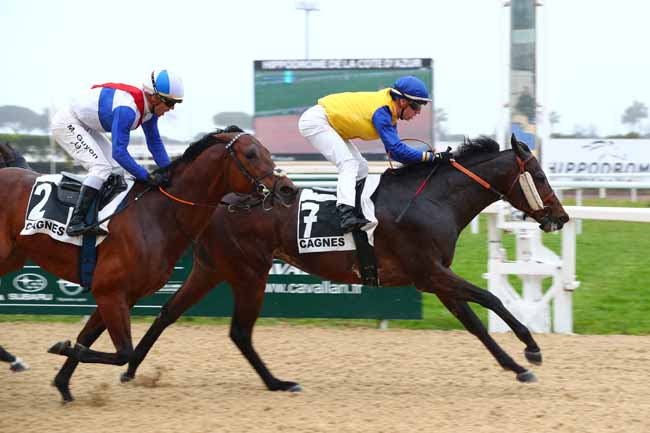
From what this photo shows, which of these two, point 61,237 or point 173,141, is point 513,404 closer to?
point 61,237

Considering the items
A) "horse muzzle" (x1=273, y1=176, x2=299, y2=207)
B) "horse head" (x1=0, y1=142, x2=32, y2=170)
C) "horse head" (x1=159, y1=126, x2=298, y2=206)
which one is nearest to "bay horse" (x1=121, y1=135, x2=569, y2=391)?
"horse head" (x1=159, y1=126, x2=298, y2=206)

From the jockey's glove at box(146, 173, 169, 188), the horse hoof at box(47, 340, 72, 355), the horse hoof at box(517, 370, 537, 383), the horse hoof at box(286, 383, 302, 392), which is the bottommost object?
the horse hoof at box(286, 383, 302, 392)

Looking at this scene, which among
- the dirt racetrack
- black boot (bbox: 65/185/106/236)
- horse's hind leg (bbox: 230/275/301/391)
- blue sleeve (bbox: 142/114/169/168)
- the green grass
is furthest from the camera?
the green grass

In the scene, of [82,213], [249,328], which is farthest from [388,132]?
[82,213]

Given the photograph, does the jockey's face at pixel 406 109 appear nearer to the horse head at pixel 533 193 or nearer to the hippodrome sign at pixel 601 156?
the horse head at pixel 533 193

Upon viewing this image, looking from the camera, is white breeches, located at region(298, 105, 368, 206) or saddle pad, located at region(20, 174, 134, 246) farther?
white breeches, located at region(298, 105, 368, 206)

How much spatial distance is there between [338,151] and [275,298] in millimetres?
2478

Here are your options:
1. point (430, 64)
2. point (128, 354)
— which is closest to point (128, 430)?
point (128, 354)

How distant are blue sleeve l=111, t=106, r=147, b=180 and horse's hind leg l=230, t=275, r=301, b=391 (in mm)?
1287

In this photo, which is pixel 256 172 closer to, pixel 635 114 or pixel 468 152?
pixel 468 152

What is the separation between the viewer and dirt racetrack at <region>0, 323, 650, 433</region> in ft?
16.6

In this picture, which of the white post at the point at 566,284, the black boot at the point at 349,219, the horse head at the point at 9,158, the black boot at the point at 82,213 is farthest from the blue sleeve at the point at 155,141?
the white post at the point at 566,284

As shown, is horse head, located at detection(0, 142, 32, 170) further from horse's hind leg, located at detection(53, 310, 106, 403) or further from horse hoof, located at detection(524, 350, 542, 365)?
horse hoof, located at detection(524, 350, 542, 365)

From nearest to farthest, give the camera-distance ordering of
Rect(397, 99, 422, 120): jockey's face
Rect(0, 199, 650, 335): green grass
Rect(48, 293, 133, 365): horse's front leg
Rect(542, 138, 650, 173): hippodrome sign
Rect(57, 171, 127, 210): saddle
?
Rect(48, 293, 133, 365): horse's front leg → Rect(57, 171, 127, 210): saddle → Rect(397, 99, 422, 120): jockey's face → Rect(0, 199, 650, 335): green grass → Rect(542, 138, 650, 173): hippodrome sign
